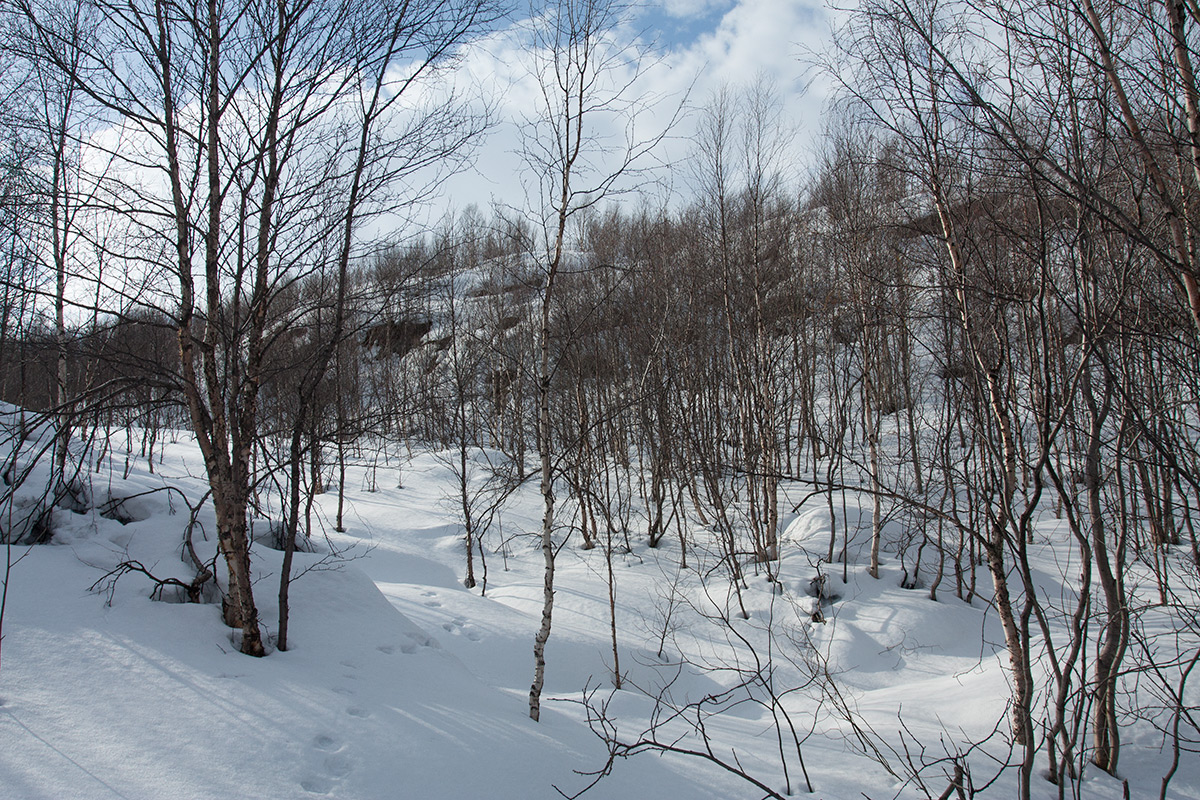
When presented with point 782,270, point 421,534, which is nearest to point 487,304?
point 421,534

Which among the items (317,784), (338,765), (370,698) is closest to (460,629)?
(370,698)

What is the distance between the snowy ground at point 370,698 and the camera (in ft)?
12.6

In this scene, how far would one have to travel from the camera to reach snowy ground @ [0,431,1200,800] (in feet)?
12.6

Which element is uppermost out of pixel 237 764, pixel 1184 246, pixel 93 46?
pixel 93 46

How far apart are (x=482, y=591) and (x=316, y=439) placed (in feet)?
27.9

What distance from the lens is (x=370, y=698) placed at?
201 inches

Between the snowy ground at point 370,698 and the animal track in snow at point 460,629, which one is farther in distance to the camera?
the animal track in snow at point 460,629

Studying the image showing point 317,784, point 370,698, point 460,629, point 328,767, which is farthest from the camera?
point 460,629

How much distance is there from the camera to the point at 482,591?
12.5m

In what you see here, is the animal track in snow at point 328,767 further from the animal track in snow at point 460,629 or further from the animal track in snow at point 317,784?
the animal track in snow at point 460,629

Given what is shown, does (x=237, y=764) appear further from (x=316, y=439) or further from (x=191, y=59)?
(x=191, y=59)

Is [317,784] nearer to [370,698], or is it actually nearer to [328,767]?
[328,767]

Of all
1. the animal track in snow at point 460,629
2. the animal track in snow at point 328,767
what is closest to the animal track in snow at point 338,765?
the animal track in snow at point 328,767

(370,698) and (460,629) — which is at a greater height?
(370,698)
